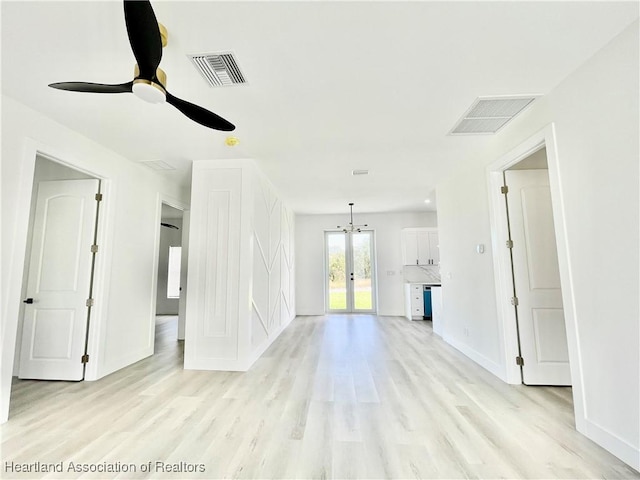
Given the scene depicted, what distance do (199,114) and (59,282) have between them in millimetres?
3047

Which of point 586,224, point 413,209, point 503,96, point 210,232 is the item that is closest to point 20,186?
point 210,232

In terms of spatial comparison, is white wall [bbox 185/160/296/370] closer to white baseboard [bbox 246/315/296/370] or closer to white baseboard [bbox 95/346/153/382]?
white baseboard [bbox 246/315/296/370]

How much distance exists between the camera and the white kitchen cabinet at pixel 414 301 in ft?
23.0

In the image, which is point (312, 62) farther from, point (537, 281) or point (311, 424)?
point (537, 281)

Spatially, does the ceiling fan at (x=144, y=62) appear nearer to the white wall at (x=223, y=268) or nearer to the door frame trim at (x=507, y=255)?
the white wall at (x=223, y=268)

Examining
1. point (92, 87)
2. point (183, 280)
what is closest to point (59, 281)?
point (183, 280)

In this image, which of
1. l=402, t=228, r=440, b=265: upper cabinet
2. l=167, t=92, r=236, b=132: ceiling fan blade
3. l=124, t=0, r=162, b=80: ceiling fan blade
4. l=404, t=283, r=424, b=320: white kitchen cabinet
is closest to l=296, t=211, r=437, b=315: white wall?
l=402, t=228, r=440, b=265: upper cabinet

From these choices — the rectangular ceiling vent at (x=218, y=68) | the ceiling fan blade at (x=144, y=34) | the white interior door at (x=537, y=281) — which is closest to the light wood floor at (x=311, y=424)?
the white interior door at (x=537, y=281)

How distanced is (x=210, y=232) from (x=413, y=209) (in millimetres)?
5468

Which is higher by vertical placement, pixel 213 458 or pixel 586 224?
pixel 586 224

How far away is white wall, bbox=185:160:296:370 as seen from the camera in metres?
3.64

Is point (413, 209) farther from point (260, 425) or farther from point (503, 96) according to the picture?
point (260, 425)

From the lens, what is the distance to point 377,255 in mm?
7746

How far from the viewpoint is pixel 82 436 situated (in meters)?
2.12
